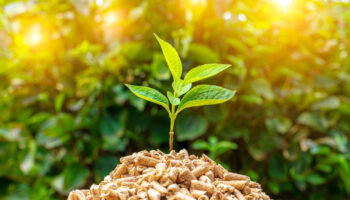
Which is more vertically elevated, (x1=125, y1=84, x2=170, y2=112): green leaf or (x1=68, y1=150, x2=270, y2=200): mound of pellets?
(x1=125, y1=84, x2=170, y2=112): green leaf

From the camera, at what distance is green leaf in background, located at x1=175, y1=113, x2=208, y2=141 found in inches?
42.2

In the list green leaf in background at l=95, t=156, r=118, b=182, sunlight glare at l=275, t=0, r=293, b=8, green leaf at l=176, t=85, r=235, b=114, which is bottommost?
green leaf in background at l=95, t=156, r=118, b=182

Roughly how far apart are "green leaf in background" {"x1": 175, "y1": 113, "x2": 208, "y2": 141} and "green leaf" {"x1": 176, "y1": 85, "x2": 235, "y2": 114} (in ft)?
1.69

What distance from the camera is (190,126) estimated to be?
110 cm

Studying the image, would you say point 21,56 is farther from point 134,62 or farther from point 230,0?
point 230,0

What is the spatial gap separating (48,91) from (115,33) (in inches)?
12.9

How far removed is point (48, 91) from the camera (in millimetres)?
1320

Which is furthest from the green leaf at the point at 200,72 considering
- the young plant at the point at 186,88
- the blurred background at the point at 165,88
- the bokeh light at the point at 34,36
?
the bokeh light at the point at 34,36

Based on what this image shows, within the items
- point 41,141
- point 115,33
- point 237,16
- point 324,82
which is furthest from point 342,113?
point 41,141

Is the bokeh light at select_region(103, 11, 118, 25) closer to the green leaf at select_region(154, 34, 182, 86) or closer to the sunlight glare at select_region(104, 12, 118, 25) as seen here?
the sunlight glare at select_region(104, 12, 118, 25)

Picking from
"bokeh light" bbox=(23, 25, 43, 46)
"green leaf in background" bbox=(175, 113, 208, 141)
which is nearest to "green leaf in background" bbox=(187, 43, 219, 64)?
"green leaf in background" bbox=(175, 113, 208, 141)

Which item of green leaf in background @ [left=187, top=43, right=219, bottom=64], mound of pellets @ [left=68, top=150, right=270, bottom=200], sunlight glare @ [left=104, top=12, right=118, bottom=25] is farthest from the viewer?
sunlight glare @ [left=104, top=12, right=118, bottom=25]

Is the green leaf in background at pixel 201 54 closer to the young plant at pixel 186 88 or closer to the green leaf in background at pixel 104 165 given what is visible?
the green leaf in background at pixel 104 165

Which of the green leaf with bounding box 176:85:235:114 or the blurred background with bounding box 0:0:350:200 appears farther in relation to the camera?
the blurred background with bounding box 0:0:350:200
